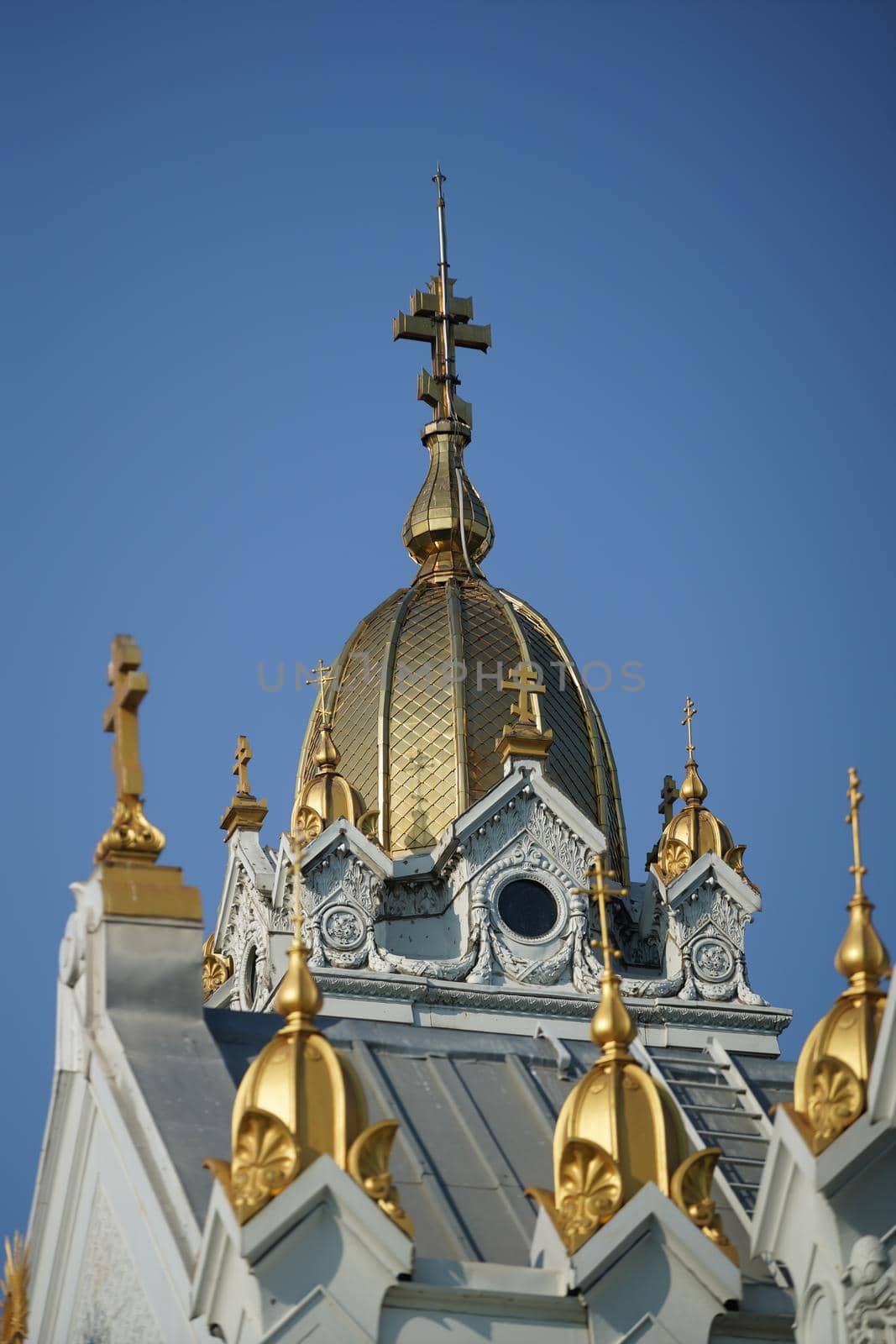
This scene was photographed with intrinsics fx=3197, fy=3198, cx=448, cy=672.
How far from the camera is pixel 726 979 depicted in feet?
116

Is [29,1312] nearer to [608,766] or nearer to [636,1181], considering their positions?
[636,1181]

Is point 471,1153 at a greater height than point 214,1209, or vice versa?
point 471,1153

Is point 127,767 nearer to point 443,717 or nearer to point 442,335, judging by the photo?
point 443,717

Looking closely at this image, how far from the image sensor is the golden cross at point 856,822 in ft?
75.4

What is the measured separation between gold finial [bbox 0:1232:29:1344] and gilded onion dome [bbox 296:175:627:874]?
388 inches

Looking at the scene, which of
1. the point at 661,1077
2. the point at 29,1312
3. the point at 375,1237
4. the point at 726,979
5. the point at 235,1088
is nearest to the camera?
the point at 375,1237

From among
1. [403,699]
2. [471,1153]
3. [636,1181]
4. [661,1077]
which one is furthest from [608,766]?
[636,1181]

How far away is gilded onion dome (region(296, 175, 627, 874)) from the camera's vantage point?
37344 mm

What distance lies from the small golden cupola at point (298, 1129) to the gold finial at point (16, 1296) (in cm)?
548

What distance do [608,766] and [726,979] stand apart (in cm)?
411

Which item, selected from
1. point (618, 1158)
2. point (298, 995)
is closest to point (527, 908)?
point (618, 1158)

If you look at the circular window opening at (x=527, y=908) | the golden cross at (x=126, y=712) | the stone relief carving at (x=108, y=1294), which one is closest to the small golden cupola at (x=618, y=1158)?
the stone relief carving at (x=108, y=1294)

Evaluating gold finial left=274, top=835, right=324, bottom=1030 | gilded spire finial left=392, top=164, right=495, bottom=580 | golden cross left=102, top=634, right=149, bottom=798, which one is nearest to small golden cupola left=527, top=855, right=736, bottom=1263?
gold finial left=274, top=835, right=324, bottom=1030

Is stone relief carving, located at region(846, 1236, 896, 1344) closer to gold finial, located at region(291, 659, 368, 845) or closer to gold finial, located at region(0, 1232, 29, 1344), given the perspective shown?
gold finial, located at region(0, 1232, 29, 1344)
